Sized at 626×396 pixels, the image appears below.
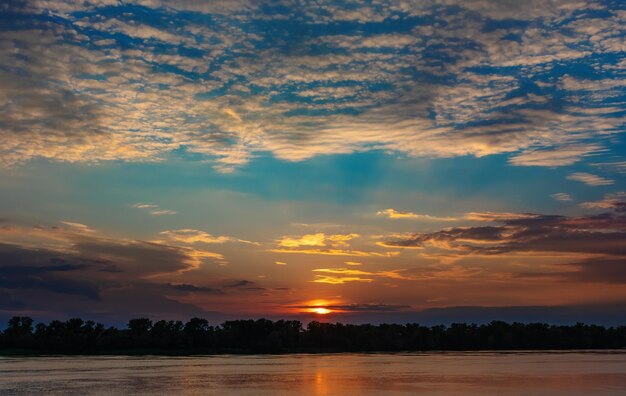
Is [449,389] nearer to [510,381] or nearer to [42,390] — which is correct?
[510,381]

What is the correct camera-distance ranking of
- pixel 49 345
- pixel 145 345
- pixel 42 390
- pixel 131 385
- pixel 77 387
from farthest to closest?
pixel 145 345, pixel 49 345, pixel 131 385, pixel 77 387, pixel 42 390

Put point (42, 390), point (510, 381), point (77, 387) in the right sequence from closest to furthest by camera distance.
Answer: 1. point (42, 390)
2. point (77, 387)
3. point (510, 381)

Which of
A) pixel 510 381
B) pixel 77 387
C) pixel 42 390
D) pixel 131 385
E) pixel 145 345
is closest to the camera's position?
pixel 42 390

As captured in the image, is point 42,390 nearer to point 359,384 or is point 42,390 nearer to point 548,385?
point 359,384

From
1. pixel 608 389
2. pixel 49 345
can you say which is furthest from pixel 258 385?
pixel 49 345

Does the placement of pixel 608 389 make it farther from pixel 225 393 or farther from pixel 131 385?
pixel 131 385

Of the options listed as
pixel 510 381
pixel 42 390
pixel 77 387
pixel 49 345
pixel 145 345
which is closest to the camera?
pixel 42 390

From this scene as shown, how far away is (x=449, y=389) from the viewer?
67188mm

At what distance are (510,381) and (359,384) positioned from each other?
61.7ft

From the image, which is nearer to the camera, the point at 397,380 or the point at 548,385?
the point at 548,385

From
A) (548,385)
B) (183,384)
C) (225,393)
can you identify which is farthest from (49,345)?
(548,385)

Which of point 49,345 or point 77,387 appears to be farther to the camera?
point 49,345

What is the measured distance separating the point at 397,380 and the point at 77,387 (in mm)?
37558

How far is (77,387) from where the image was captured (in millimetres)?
64812
